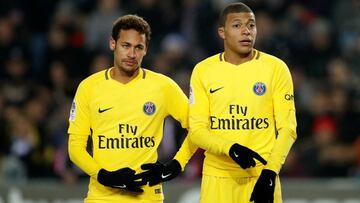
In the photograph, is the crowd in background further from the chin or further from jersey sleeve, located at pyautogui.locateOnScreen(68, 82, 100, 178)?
the chin

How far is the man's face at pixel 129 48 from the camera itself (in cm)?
832

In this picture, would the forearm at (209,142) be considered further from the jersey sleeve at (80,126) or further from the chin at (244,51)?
the jersey sleeve at (80,126)

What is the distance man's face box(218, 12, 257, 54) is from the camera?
27.0 ft

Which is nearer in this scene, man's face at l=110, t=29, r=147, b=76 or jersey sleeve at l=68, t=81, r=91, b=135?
man's face at l=110, t=29, r=147, b=76

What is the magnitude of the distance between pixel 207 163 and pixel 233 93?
23.6 inches

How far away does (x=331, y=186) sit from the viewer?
12.2 m

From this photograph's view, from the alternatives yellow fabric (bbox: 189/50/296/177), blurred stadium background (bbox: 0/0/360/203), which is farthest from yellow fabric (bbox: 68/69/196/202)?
blurred stadium background (bbox: 0/0/360/203)

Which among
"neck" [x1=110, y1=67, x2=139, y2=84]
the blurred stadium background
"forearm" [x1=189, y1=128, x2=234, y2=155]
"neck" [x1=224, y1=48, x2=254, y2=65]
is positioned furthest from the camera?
the blurred stadium background

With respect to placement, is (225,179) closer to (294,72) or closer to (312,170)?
(312,170)

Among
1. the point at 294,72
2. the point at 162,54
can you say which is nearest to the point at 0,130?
the point at 162,54

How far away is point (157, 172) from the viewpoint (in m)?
8.30

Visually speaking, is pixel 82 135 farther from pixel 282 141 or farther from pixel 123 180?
pixel 282 141

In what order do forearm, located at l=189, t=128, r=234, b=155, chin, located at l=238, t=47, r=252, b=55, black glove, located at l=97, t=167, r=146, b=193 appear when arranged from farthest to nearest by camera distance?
chin, located at l=238, t=47, r=252, b=55
black glove, located at l=97, t=167, r=146, b=193
forearm, located at l=189, t=128, r=234, b=155

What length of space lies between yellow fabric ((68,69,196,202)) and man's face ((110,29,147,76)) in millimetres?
190
